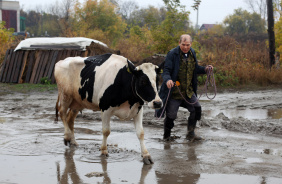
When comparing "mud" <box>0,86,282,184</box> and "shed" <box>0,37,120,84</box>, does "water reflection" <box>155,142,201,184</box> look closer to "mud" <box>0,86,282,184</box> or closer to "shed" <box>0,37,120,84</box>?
"mud" <box>0,86,282,184</box>

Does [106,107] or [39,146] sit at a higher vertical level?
[106,107]

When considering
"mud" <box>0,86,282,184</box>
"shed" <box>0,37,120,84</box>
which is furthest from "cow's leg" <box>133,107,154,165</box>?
"shed" <box>0,37,120,84</box>

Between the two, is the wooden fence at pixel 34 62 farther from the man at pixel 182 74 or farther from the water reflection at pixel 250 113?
the man at pixel 182 74

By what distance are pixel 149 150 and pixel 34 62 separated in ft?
45.0

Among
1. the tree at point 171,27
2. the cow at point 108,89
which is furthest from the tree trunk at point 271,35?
the cow at point 108,89

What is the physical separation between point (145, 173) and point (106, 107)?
1485 mm

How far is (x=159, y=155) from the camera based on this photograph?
709 cm

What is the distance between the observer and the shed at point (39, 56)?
1936 cm

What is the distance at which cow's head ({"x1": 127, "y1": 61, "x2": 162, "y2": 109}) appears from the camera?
649 cm

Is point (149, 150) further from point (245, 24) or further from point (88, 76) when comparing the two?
point (245, 24)

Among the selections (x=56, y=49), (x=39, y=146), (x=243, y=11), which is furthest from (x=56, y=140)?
(x=243, y=11)

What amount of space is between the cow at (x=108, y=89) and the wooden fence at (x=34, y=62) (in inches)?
438

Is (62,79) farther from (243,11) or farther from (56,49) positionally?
(243,11)

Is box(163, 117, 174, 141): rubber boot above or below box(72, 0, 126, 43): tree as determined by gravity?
below
